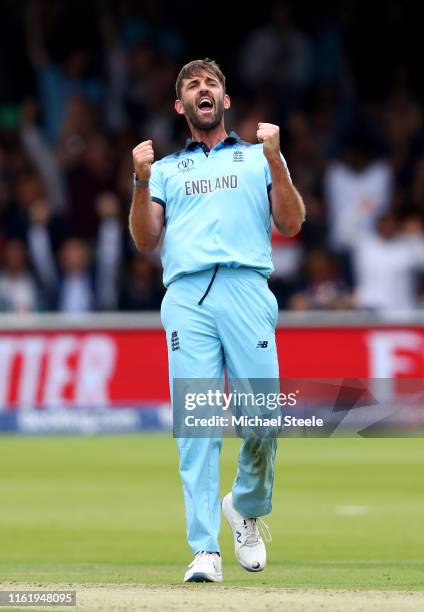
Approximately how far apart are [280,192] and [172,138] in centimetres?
1269

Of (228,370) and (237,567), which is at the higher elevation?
(228,370)

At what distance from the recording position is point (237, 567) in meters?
9.30

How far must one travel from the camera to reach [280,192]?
26.8 ft

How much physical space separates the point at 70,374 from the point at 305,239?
3.45 m

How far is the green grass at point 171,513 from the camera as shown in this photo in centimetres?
900

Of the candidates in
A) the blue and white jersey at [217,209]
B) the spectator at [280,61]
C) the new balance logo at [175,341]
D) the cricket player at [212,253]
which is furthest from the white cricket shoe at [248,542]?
the spectator at [280,61]

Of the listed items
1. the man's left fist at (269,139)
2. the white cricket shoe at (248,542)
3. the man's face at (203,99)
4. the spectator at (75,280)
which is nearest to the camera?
the man's left fist at (269,139)

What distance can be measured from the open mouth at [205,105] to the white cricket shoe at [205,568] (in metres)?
2.16

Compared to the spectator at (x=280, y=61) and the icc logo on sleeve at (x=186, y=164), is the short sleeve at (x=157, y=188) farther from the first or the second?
the spectator at (x=280, y=61)

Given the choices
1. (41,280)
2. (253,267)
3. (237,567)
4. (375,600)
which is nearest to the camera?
(375,600)

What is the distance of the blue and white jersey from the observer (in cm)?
819

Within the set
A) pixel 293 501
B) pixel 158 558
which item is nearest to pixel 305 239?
pixel 293 501

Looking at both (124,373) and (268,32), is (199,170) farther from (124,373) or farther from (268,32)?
(268,32)

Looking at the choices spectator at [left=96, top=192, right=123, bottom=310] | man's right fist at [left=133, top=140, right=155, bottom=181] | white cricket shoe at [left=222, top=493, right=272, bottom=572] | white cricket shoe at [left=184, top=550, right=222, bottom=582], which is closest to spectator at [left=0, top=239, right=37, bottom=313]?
spectator at [left=96, top=192, right=123, bottom=310]
